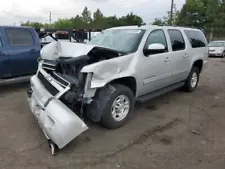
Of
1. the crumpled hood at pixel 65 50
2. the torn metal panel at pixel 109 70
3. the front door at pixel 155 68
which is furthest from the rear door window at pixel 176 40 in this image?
the crumpled hood at pixel 65 50

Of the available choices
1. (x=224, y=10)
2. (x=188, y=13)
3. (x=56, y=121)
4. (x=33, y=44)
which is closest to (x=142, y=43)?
(x=56, y=121)

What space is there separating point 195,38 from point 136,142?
4125 millimetres

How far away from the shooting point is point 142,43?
15.5ft

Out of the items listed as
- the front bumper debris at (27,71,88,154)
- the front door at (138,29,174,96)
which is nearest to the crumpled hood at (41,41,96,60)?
the front bumper debris at (27,71,88,154)

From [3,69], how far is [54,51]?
2.61 m

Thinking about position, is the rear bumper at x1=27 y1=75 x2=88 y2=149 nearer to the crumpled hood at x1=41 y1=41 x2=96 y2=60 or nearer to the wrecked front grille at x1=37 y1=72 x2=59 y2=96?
the wrecked front grille at x1=37 y1=72 x2=59 y2=96

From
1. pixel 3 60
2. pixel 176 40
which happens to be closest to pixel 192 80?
pixel 176 40

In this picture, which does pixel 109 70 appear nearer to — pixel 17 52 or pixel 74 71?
pixel 74 71

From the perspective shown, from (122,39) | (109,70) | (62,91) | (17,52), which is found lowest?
(62,91)

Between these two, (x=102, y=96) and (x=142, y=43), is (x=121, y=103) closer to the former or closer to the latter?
(x=102, y=96)

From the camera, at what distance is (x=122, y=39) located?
16.5 feet

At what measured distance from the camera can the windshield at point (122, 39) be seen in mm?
4684

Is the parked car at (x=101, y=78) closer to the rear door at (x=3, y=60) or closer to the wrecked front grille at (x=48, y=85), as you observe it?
the wrecked front grille at (x=48, y=85)

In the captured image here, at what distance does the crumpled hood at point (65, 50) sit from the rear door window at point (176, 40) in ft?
7.92
